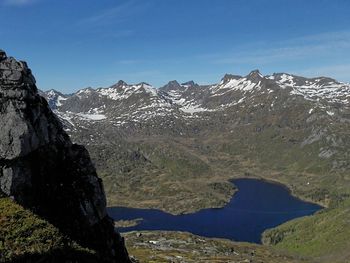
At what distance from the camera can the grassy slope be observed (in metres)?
53.3

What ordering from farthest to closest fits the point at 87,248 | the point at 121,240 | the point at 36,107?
the point at 121,240
the point at 36,107
the point at 87,248

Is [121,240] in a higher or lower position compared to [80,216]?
lower

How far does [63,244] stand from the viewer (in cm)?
5756

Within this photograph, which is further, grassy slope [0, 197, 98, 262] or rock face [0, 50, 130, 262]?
rock face [0, 50, 130, 262]

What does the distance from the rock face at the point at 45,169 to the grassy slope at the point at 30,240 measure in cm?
215

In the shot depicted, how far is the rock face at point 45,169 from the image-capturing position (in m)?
59.8

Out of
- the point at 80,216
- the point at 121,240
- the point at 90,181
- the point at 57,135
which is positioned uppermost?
the point at 57,135

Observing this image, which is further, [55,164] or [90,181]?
[90,181]

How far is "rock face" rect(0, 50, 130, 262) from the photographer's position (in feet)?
196

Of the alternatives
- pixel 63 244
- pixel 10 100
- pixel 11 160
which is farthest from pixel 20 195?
pixel 10 100

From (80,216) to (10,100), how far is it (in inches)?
720

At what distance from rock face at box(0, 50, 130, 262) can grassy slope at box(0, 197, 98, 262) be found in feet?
7.05

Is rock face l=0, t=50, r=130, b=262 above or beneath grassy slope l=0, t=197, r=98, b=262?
above

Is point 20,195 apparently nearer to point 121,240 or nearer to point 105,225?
point 105,225
